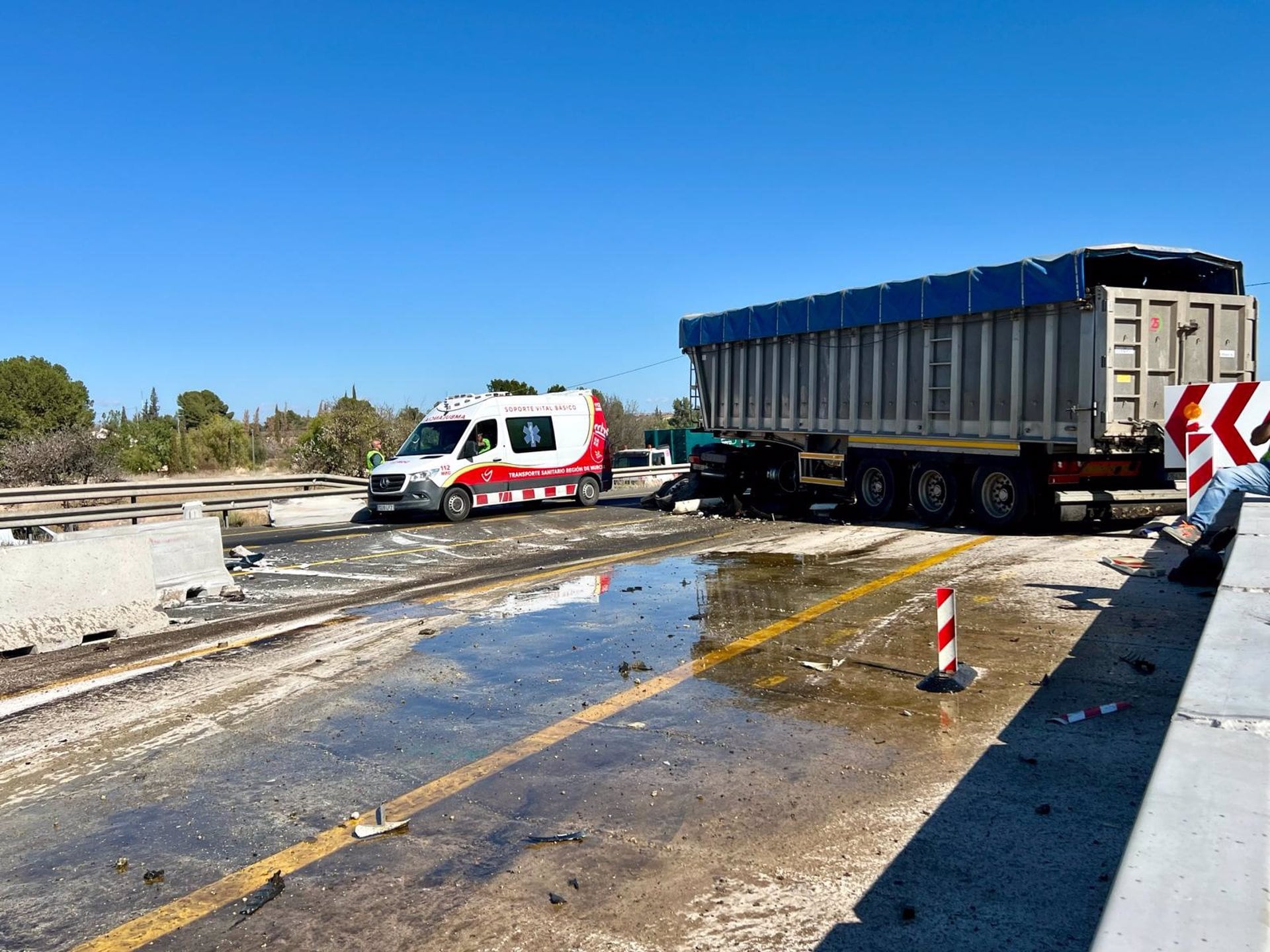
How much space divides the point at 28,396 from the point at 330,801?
136 feet

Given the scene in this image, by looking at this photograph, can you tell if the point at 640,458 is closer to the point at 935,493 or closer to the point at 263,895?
the point at 935,493

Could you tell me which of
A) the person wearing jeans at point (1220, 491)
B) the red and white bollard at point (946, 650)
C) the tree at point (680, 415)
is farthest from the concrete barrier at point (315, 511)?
the tree at point (680, 415)

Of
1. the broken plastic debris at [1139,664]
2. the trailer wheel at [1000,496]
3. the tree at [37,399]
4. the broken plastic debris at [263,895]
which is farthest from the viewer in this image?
the tree at [37,399]

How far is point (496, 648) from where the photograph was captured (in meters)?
7.55

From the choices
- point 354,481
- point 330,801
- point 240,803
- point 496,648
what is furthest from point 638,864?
point 354,481

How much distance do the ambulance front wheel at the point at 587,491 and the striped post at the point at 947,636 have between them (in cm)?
1505

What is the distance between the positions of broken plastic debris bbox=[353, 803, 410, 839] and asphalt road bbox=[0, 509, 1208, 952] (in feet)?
0.21

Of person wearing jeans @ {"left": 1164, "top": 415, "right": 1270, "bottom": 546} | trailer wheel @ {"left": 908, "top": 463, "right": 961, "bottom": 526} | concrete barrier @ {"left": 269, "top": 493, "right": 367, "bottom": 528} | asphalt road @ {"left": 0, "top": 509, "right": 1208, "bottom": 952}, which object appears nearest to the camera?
asphalt road @ {"left": 0, "top": 509, "right": 1208, "bottom": 952}

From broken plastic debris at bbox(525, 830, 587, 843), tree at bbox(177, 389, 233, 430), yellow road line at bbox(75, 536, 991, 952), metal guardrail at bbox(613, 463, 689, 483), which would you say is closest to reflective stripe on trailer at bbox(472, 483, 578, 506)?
metal guardrail at bbox(613, 463, 689, 483)

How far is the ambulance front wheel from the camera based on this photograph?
2084cm

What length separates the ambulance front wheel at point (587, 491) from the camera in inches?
821

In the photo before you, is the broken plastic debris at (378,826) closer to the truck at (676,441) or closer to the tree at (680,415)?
the truck at (676,441)

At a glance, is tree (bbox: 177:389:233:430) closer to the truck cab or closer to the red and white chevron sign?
the truck cab

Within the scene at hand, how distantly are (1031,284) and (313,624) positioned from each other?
9975 millimetres
